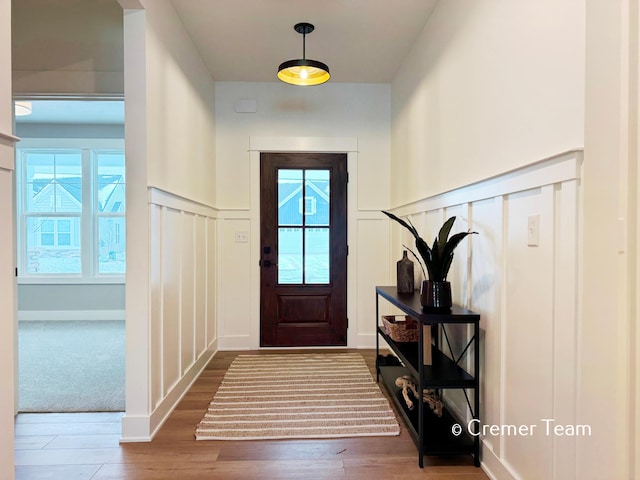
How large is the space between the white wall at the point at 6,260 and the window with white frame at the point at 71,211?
4214 mm

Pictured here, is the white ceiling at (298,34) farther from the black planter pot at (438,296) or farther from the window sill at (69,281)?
the window sill at (69,281)

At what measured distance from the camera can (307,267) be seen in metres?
3.65

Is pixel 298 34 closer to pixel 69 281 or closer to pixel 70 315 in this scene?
pixel 69 281

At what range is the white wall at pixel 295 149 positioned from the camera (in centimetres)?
359

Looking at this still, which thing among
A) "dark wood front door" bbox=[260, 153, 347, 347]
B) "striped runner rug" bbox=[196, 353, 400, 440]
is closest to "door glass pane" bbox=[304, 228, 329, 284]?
"dark wood front door" bbox=[260, 153, 347, 347]

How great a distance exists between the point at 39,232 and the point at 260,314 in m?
3.55

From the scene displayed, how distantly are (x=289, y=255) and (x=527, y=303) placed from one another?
2476 mm

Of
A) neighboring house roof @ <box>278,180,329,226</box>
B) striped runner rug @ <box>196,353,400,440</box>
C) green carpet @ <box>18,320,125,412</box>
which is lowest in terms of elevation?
green carpet @ <box>18,320,125,412</box>

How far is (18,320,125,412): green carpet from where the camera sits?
243 cm

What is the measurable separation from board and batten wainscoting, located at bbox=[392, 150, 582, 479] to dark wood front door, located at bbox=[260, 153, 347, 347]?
1774mm

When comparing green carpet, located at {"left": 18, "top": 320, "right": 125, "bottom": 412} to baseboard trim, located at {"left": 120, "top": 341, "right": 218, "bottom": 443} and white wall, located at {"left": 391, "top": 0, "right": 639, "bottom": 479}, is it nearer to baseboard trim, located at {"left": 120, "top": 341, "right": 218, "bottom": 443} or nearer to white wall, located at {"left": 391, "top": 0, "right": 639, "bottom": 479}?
baseboard trim, located at {"left": 120, "top": 341, "right": 218, "bottom": 443}

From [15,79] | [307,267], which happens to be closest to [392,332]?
[307,267]

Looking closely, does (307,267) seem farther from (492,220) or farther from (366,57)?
(492,220)

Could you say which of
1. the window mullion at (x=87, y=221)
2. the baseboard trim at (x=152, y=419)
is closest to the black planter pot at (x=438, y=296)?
the baseboard trim at (x=152, y=419)
